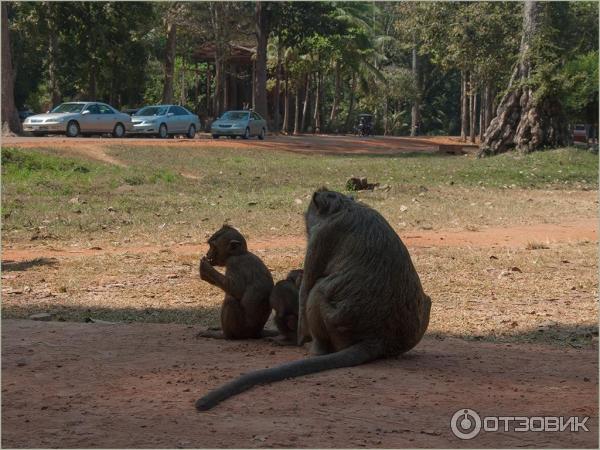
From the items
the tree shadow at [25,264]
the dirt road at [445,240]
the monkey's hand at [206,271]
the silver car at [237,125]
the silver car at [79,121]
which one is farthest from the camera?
the silver car at [237,125]

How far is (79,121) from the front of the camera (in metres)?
37.7

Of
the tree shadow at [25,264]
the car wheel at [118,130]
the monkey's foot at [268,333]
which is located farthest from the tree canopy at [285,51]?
the monkey's foot at [268,333]

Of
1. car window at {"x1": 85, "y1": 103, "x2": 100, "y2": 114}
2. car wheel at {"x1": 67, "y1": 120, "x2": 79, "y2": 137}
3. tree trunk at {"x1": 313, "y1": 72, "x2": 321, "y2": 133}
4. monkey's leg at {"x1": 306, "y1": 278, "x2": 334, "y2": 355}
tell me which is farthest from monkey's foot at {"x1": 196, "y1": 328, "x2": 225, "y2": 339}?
tree trunk at {"x1": 313, "y1": 72, "x2": 321, "y2": 133}

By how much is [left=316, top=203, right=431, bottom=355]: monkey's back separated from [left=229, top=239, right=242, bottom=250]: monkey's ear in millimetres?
1287

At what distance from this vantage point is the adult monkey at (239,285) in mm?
7715

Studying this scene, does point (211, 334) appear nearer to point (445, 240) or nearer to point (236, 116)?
point (445, 240)

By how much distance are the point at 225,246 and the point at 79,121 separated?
31.2 meters

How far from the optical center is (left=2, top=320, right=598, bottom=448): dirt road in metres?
5.02

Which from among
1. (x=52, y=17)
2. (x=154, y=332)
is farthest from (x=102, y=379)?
(x=52, y=17)

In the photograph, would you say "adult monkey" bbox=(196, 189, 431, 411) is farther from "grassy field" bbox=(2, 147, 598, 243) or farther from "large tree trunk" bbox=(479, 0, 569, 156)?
"large tree trunk" bbox=(479, 0, 569, 156)

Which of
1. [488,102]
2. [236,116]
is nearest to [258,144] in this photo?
[236,116]

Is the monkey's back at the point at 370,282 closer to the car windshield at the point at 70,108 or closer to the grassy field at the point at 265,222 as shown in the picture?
the grassy field at the point at 265,222

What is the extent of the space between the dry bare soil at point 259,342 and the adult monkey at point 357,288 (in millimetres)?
214

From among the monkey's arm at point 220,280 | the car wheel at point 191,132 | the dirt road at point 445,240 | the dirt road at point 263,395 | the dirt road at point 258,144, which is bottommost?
the dirt road at point 445,240
